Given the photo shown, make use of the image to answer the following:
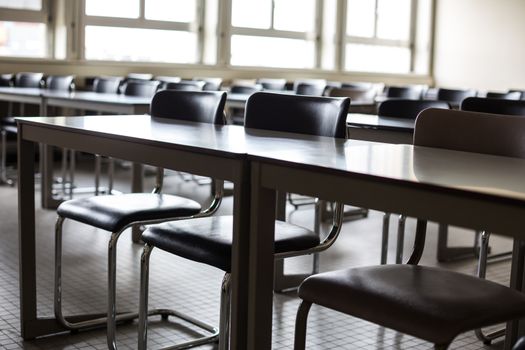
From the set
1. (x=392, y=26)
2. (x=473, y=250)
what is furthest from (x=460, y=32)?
(x=473, y=250)

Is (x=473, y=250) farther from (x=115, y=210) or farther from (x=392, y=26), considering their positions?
(x=392, y=26)

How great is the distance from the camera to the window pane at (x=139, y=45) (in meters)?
7.45

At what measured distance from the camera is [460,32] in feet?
32.5

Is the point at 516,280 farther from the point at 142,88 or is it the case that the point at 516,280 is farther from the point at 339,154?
the point at 142,88

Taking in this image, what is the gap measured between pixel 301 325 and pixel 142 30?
669 centimetres

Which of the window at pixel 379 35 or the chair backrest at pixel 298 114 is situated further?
the window at pixel 379 35

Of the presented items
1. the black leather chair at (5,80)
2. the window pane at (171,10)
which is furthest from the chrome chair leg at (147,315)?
the window pane at (171,10)

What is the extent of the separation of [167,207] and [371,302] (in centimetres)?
99

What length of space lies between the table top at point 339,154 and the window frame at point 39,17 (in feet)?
17.0

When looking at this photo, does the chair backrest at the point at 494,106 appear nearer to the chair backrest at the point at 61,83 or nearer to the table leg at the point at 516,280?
the table leg at the point at 516,280

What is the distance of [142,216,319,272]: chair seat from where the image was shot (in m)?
1.77

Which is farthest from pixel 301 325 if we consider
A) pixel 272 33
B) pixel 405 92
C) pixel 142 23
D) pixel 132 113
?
pixel 272 33

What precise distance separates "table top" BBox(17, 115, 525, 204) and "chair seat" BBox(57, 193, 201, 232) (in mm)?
248

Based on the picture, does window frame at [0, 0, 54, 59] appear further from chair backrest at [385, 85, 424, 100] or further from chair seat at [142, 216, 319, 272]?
chair seat at [142, 216, 319, 272]
